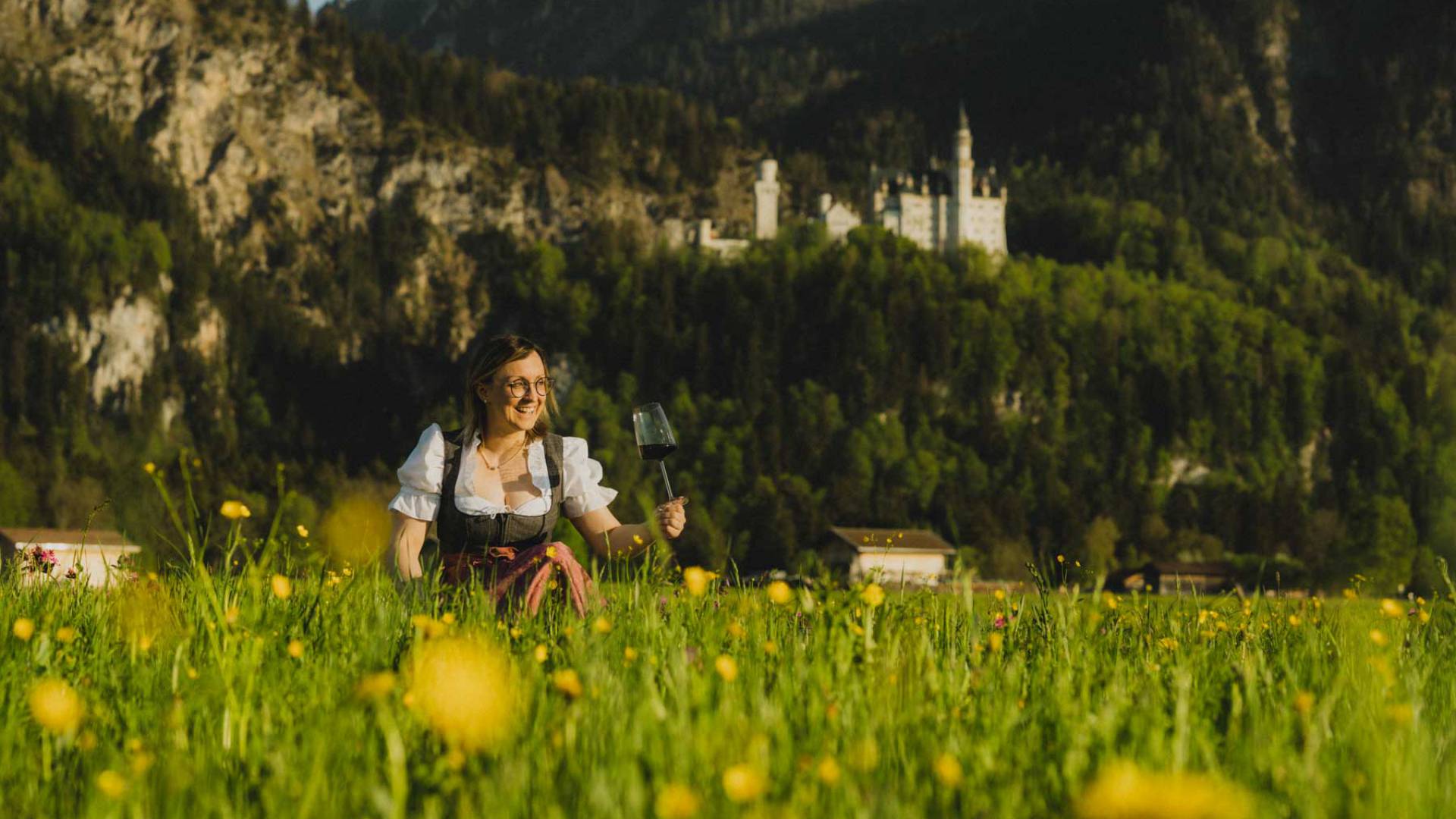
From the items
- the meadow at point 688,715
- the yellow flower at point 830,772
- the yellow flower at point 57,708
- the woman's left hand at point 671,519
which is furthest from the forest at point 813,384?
the yellow flower at point 830,772

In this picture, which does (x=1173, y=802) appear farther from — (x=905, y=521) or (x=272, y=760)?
(x=905, y=521)

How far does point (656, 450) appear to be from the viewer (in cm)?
729

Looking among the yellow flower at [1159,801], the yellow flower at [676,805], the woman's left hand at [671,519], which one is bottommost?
the yellow flower at [676,805]

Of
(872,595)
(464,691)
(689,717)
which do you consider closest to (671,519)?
(872,595)

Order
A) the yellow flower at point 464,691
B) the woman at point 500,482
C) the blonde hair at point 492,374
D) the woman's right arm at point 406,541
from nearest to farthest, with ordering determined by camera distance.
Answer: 1. the yellow flower at point 464,691
2. the woman's right arm at point 406,541
3. the woman at point 500,482
4. the blonde hair at point 492,374

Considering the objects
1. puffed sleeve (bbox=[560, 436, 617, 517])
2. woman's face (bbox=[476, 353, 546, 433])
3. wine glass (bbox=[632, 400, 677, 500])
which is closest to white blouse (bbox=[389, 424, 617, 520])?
puffed sleeve (bbox=[560, 436, 617, 517])

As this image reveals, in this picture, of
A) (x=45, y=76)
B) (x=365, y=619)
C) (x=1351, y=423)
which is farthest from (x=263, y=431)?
(x=365, y=619)

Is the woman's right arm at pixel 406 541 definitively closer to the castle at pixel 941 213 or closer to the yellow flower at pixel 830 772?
the yellow flower at pixel 830 772

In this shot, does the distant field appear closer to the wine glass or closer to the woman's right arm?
the woman's right arm

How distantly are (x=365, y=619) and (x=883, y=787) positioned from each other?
7.25ft

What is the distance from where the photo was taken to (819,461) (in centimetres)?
15338

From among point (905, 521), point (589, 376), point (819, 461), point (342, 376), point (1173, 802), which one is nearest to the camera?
point (1173, 802)

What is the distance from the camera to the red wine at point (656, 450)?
723 cm

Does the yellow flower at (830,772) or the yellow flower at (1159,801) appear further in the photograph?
the yellow flower at (830,772)
